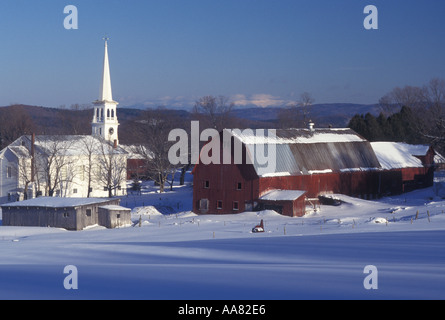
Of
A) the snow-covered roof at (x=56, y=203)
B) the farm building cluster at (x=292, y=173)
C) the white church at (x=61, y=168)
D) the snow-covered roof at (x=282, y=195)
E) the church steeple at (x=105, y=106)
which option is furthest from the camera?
the church steeple at (x=105, y=106)

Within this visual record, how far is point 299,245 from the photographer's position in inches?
880

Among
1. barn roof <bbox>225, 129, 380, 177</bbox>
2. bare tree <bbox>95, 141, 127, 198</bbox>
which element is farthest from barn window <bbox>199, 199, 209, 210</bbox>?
bare tree <bbox>95, 141, 127, 198</bbox>

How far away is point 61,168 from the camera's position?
56.3 meters

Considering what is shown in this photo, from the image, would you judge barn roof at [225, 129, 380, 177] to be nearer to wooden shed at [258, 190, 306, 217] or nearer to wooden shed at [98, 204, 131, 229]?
wooden shed at [258, 190, 306, 217]

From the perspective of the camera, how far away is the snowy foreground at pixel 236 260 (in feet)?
44.8

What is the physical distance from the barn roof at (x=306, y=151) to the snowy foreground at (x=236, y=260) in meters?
8.16

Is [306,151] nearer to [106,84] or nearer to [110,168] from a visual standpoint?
[110,168]

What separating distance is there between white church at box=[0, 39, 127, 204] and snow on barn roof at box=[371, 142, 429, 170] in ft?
81.3

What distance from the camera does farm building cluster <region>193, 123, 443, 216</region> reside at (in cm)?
4100

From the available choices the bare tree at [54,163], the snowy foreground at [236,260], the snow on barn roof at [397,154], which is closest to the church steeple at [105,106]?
the bare tree at [54,163]

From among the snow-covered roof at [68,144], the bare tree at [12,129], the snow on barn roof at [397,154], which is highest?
the bare tree at [12,129]

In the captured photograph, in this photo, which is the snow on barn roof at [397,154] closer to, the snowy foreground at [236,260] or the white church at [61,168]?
the snowy foreground at [236,260]
